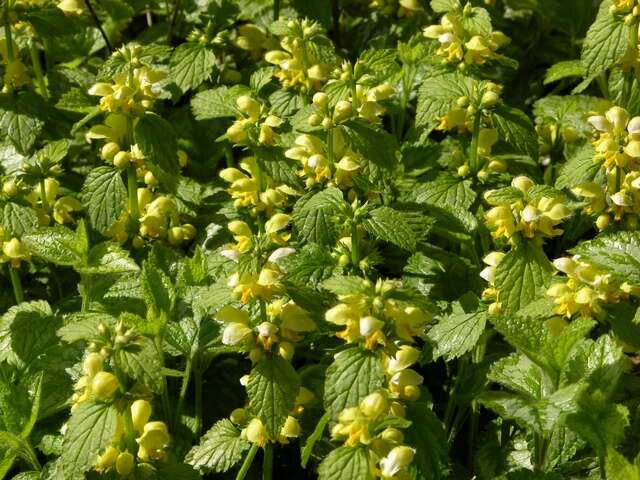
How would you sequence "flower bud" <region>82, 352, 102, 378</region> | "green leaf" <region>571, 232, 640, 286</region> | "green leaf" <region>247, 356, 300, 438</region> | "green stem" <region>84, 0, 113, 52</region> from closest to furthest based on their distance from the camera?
"flower bud" <region>82, 352, 102, 378</region>, "green leaf" <region>247, 356, 300, 438</region>, "green leaf" <region>571, 232, 640, 286</region>, "green stem" <region>84, 0, 113, 52</region>

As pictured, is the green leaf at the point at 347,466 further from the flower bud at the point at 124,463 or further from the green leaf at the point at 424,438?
the flower bud at the point at 124,463

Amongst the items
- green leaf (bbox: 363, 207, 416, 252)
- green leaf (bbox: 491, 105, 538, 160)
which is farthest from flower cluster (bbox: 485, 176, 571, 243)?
green leaf (bbox: 491, 105, 538, 160)

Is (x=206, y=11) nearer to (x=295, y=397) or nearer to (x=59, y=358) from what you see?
(x=59, y=358)

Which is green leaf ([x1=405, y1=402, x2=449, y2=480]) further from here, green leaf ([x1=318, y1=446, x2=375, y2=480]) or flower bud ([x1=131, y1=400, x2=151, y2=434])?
flower bud ([x1=131, y1=400, x2=151, y2=434])

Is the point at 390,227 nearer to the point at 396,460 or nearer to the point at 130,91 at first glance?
the point at 396,460

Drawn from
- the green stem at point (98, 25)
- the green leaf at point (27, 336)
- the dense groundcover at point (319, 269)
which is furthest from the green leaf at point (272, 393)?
the green stem at point (98, 25)

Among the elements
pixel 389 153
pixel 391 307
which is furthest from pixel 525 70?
pixel 391 307

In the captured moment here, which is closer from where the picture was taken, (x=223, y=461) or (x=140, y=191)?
(x=223, y=461)
